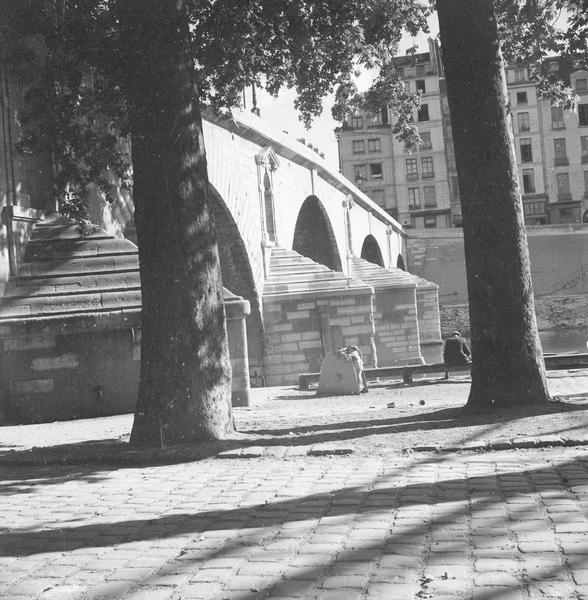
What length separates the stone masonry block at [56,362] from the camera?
36.1 feet

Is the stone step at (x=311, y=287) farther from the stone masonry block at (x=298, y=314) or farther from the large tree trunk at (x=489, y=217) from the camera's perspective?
the large tree trunk at (x=489, y=217)

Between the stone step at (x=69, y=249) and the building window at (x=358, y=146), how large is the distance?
192 feet

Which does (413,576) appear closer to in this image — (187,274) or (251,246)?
(187,274)

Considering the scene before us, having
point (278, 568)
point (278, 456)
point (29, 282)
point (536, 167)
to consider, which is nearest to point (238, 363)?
point (29, 282)

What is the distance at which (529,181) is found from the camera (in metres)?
69.6

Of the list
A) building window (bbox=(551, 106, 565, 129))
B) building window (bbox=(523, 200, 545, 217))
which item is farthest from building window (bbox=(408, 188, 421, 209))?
building window (bbox=(551, 106, 565, 129))

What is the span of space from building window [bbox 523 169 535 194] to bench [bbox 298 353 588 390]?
54.3m

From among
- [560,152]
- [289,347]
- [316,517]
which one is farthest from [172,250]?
[560,152]

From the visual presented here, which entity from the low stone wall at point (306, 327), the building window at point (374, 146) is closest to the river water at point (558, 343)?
the low stone wall at point (306, 327)

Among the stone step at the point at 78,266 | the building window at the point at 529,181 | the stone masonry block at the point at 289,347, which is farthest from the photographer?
→ the building window at the point at 529,181

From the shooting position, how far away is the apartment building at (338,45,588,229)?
68812 millimetres

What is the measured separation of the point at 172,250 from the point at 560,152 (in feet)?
219

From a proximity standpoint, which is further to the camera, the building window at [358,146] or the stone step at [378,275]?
the building window at [358,146]

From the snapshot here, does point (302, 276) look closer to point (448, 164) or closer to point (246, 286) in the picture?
point (246, 286)
